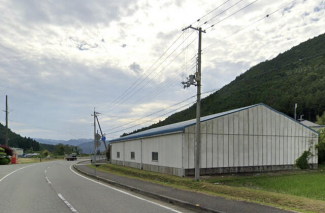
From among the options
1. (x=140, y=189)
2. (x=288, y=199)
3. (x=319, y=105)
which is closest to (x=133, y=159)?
(x=140, y=189)

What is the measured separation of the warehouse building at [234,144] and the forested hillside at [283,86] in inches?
177

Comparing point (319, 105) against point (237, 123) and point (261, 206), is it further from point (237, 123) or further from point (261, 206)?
point (261, 206)

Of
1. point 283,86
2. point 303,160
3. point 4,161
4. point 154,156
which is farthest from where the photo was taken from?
point 283,86

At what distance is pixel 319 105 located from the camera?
67.8 meters

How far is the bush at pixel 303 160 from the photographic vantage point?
69.5 ft

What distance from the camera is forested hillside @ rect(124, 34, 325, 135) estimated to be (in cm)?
2789

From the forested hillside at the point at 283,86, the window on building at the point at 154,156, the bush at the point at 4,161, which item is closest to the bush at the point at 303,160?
the forested hillside at the point at 283,86

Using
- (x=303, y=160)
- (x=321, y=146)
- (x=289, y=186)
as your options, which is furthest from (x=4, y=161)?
(x=321, y=146)

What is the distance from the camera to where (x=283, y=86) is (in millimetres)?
44750

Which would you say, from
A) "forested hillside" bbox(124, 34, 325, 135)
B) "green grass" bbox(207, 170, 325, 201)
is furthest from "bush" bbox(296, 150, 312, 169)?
"forested hillside" bbox(124, 34, 325, 135)

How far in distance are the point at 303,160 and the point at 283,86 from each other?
2631cm

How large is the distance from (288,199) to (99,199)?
646 cm

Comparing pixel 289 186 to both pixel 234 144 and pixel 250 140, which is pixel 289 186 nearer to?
pixel 234 144

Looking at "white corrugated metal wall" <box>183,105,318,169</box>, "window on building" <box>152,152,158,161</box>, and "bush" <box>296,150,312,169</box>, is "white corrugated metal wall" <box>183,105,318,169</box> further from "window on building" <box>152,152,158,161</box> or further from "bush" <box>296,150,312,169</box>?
"window on building" <box>152,152,158,161</box>
